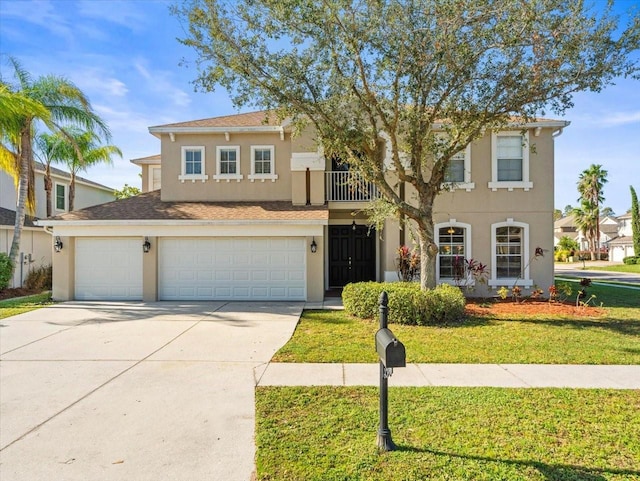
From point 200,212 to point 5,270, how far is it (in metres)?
7.72

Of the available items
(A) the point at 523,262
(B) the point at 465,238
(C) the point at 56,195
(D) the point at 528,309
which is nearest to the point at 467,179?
(B) the point at 465,238

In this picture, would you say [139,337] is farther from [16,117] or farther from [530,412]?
[16,117]

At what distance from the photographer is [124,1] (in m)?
8.25

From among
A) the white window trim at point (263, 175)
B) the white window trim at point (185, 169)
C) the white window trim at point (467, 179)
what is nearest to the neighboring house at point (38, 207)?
the white window trim at point (185, 169)

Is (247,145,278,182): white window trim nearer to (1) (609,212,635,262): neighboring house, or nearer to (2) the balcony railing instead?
(2) the balcony railing

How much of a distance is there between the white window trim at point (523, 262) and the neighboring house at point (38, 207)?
1834 centimetres

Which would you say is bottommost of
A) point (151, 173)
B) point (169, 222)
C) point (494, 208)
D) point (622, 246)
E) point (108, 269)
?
point (108, 269)

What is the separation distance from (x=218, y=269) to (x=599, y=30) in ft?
38.7

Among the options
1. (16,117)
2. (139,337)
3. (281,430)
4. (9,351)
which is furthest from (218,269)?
(281,430)

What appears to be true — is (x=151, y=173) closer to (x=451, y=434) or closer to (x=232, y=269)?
(x=232, y=269)

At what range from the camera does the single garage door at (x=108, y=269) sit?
1305 cm

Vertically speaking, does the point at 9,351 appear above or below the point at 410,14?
below

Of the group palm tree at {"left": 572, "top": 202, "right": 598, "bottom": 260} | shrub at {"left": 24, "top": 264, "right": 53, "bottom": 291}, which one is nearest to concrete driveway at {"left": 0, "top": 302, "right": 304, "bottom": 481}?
shrub at {"left": 24, "top": 264, "right": 53, "bottom": 291}

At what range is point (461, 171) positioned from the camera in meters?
13.3
